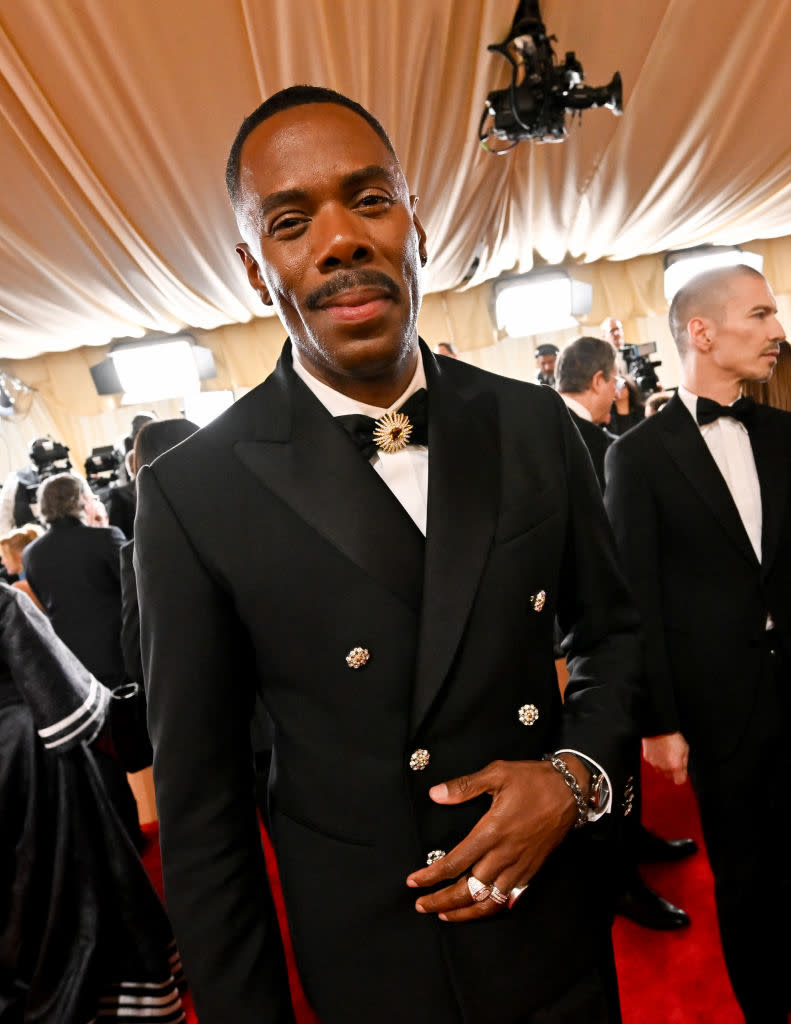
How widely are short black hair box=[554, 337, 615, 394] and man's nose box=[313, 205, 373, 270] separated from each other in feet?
7.48

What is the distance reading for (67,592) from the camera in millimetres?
3115

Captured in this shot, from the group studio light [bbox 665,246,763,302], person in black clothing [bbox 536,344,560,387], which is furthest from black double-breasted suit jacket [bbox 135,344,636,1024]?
studio light [bbox 665,246,763,302]

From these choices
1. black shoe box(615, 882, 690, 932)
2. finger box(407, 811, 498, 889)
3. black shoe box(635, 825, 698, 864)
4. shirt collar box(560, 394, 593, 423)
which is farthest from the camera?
shirt collar box(560, 394, 593, 423)

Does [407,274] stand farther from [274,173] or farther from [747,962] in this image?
[747,962]

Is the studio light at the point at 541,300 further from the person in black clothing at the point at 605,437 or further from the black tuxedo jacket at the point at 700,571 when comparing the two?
the black tuxedo jacket at the point at 700,571

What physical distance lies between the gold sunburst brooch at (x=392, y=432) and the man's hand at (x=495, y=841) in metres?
0.47

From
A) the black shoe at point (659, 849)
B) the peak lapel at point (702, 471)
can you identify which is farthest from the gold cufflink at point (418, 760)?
the black shoe at point (659, 849)

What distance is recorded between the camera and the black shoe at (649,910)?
2.10 m

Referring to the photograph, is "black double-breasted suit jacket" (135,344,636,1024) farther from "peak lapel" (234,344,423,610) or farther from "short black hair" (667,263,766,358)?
"short black hair" (667,263,766,358)

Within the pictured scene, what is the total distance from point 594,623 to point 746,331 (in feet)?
3.90

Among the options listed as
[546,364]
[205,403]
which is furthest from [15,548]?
[205,403]

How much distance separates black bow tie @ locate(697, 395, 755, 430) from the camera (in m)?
1.73

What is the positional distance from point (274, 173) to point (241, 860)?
3.15 ft

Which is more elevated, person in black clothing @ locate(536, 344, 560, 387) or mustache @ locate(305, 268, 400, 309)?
person in black clothing @ locate(536, 344, 560, 387)
